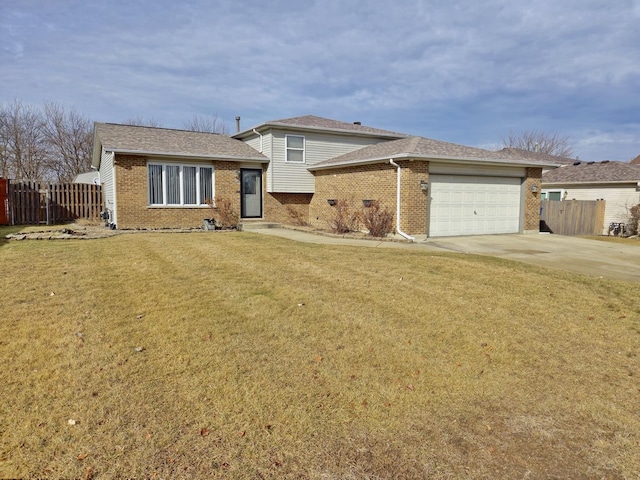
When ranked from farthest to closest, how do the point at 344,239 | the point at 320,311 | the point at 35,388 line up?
the point at 344,239, the point at 320,311, the point at 35,388

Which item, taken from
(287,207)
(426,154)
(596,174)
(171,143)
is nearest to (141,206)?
(171,143)

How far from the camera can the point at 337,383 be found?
3676 millimetres

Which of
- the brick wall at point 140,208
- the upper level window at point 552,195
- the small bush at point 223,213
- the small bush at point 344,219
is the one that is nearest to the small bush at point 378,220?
the small bush at point 344,219

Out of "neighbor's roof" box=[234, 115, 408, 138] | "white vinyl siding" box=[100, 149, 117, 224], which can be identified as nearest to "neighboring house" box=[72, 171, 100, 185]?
"white vinyl siding" box=[100, 149, 117, 224]

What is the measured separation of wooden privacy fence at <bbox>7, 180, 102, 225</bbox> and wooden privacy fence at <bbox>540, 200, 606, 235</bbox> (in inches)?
823

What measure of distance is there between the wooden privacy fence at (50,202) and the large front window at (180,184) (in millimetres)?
4396

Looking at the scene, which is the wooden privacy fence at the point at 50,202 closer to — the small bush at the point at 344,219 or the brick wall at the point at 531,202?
the small bush at the point at 344,219

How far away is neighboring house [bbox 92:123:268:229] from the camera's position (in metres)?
15.6


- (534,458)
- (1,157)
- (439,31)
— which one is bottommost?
(534,458)

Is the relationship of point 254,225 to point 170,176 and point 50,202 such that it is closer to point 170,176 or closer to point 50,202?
point 170,176

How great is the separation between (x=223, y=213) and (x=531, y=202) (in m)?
12.5

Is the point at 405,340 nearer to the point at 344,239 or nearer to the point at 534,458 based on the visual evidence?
the point at 534,458

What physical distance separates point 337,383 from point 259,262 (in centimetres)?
499

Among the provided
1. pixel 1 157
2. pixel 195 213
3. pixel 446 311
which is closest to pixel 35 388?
pixel 446 311
